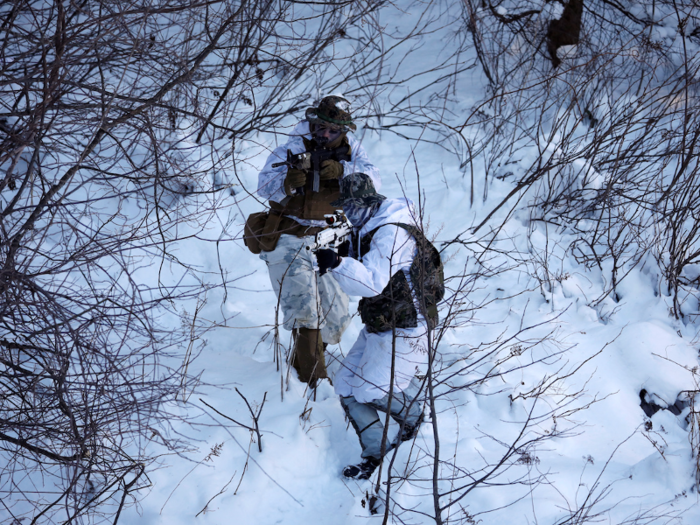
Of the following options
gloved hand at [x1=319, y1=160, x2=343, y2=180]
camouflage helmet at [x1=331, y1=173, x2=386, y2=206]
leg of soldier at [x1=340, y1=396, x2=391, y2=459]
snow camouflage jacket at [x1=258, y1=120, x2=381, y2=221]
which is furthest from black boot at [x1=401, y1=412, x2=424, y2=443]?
gloved hand at [x1=319, y1=160, x2=343, y2=180]

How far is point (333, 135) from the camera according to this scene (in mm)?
3213

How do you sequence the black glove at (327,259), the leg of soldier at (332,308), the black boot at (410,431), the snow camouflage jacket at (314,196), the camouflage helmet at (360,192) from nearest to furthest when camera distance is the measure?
the black glove at (327,259) → the camouflage helmet at (360,192) → the black boot at (410,431) → the snow camouflage jacket at (314,196) → the leg of soldier at (332,308)

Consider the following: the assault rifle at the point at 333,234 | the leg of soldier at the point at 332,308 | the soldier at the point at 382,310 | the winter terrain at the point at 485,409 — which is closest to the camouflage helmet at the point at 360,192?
the soldier at the point at 382,310

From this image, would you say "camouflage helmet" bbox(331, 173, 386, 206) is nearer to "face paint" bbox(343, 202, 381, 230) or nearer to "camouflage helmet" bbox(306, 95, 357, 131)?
"face paint" bbox(343, 202, 381, 230)

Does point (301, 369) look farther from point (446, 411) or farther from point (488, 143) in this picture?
point (488, 143)

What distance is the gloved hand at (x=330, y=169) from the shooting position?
10.3ft

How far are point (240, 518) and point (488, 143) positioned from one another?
4.26 m

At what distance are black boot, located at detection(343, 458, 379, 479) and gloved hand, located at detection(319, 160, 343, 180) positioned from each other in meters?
1.60

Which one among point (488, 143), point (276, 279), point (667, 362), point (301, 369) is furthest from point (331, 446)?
point (488, 143)

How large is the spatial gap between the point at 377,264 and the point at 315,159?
0.97 meters

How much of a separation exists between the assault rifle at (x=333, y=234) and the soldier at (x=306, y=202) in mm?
549

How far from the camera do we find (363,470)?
279cm

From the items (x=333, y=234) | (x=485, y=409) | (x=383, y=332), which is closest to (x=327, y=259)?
(x=333, y=234)

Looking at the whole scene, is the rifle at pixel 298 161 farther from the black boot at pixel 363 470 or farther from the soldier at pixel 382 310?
the black boot at pixel 363 470
